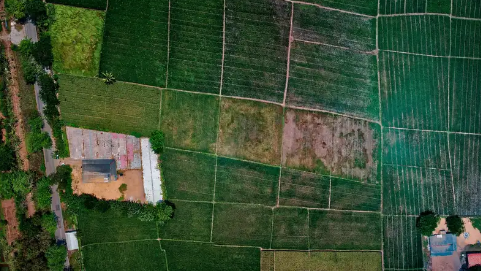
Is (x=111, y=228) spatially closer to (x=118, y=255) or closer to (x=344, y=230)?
(x=118, y=255)

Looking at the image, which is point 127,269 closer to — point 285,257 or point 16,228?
point 16,228

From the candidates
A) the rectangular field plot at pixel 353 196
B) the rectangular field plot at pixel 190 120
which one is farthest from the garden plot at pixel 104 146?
the rectangular field plot at pixel 353 196

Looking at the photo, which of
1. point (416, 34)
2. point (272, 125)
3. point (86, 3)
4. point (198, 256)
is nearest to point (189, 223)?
point (198, 256)

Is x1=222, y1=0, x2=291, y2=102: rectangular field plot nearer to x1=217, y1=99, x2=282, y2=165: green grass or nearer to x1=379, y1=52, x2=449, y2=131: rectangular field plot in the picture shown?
x1=217, y1=99, x2=282, y2=165: green grass

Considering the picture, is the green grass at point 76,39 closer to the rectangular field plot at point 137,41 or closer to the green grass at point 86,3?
the green grass at point 86,3

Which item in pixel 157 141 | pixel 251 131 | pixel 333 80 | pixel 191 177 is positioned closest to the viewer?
pixel 157 141

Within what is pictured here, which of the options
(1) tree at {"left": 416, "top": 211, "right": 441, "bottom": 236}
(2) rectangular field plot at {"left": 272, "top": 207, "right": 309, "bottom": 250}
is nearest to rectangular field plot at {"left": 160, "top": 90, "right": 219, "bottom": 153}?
(2) rectangular field plot at {"left": 272, "top": 207, "right": 309, "bottom": 250}
